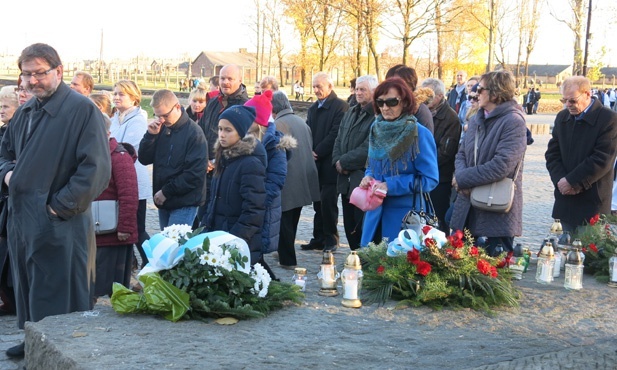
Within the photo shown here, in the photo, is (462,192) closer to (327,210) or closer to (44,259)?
(327,210)

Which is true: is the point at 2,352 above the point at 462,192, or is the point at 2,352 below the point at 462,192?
below

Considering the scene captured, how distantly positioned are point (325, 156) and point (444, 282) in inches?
161

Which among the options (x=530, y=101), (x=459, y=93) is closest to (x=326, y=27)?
(x=530, y=101)

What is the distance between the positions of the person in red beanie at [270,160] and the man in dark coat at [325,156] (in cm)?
192

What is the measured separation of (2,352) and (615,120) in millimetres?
5341

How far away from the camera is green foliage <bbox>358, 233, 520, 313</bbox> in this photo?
5082 mm

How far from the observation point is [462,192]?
6.57 meters

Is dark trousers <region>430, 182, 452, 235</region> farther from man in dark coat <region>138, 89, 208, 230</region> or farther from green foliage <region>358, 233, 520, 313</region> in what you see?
green foliage <region>358, 233, 520, 313</region>

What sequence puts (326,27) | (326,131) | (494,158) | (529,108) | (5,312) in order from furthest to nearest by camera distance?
(529,108) < (326,27) < (326,131) < (5,312) < (494,158)

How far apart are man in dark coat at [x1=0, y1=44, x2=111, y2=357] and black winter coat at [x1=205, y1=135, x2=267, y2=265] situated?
1.26m

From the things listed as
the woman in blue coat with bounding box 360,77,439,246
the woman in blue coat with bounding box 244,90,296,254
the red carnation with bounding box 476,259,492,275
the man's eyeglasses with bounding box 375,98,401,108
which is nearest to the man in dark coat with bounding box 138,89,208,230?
the woman in blue coat with bounding box 244,90,296,254

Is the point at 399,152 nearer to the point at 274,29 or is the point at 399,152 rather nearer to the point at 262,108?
the point at 262,108

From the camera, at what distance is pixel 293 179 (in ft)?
27.1

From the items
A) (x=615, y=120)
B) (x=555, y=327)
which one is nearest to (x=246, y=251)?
(x=555, y=327)
